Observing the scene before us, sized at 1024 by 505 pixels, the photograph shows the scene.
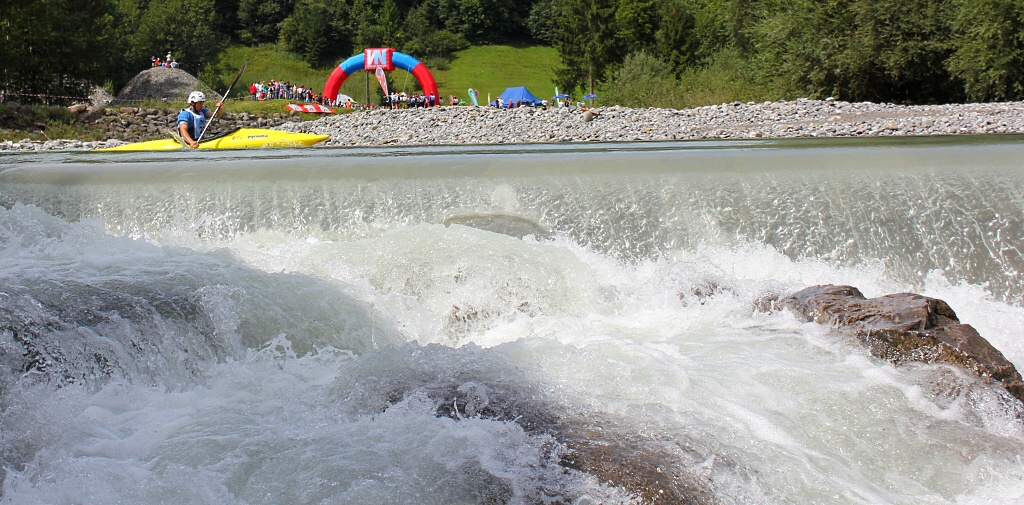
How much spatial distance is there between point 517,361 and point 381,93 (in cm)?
4692

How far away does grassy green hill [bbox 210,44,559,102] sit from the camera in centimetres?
5634

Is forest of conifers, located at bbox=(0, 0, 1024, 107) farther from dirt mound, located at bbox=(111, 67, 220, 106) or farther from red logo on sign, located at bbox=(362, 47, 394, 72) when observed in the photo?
red logo on sign, located at bbox=(362, 47, 394, 72)

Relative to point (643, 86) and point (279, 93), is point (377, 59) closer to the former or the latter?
point (279, 93)

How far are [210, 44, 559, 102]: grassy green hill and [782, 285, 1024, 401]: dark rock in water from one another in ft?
153

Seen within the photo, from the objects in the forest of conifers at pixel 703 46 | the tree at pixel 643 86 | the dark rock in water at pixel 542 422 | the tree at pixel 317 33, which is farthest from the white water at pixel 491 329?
the tree at pixel 317 33

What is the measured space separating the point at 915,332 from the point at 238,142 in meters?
13.4

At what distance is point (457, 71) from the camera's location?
63.9 meters

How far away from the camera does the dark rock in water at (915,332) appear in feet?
15.2

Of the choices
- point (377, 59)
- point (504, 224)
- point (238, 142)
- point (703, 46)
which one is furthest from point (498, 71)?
point (504, 224)

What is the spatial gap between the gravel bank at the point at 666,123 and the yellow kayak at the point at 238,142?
251 inches

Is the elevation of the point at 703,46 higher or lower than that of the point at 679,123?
higher

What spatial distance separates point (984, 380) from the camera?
4.51 m

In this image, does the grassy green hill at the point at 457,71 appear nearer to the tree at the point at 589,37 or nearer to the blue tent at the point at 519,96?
the blue tent at the point at 519,96

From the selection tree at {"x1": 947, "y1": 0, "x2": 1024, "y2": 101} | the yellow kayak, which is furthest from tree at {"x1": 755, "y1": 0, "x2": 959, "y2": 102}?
the yellow kayak
